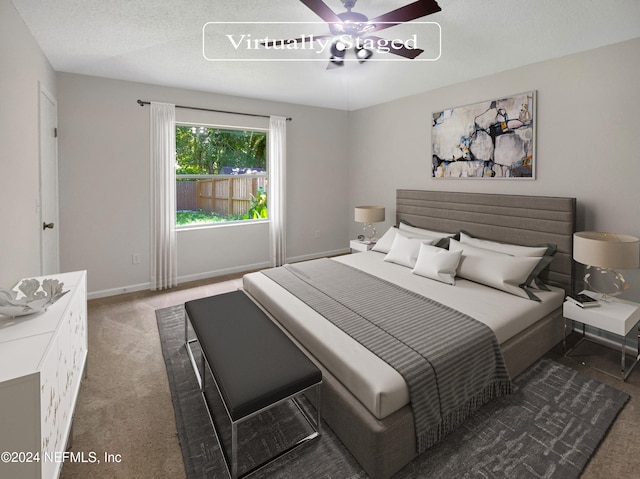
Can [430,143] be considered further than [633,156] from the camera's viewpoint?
Yes

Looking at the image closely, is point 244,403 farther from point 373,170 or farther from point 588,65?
point 373,170

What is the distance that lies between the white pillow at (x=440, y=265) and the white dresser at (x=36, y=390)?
2.80 meters

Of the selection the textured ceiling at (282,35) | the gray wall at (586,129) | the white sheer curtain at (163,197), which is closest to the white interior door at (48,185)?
the textured ceiling at (282,35)

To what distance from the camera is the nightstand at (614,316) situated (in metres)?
2.36

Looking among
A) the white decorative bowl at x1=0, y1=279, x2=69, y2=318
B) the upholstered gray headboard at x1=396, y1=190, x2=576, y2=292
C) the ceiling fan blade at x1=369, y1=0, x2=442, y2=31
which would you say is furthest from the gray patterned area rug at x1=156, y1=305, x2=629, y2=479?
the ceiling fan blade at x1=369, y1=0, x2=442, y2=31

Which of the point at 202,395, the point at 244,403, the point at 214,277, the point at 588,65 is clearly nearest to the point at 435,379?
the point at 244,403

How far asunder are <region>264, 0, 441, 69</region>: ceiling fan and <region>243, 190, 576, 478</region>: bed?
6.27 ft

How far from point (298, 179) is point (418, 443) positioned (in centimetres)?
435

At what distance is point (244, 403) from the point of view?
1531mm

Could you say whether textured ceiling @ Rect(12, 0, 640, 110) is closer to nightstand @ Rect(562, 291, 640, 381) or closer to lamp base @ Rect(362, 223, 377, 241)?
nightstand @ Rect(562, 291, 640, 381)

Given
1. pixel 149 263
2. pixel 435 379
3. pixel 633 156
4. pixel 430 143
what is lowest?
pixel 435 379

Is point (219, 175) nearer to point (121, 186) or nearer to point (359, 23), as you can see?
point (121, 186)

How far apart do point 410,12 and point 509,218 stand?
7.58ft

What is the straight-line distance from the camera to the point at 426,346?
1.95 m
